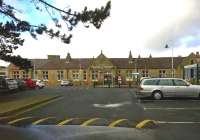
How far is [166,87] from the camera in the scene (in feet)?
120

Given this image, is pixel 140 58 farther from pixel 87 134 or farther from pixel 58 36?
pixel 87 134

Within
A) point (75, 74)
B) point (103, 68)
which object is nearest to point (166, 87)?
point (103, 68)

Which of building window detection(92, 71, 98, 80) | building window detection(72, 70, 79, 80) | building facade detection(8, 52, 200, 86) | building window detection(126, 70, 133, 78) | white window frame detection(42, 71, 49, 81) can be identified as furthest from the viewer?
white window frame detection(42, 71, 49, 81)

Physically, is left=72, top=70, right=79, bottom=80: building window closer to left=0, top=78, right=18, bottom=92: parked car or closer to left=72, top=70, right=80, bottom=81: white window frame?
left=72, top=70, right=80, bottom=81: white window frame

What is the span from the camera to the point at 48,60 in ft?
426

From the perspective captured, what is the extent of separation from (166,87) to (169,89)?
0.85 feet

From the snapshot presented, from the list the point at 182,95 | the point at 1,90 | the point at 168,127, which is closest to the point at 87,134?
the point at 168,127

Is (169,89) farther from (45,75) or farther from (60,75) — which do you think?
(45,75)

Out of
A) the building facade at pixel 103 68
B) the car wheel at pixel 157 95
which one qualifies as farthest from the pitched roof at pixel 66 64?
the car wheel at pixel 157 95

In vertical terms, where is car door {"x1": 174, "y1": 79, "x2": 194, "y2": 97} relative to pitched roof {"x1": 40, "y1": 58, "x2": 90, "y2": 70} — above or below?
below

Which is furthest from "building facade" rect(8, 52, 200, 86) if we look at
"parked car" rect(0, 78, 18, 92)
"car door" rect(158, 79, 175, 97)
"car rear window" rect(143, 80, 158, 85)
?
"car door" rect(158, 79, 175, 97)

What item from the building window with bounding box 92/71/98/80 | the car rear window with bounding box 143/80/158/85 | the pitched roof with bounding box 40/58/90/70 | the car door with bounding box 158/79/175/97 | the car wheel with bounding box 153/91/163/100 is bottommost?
the car wheel with bounding box 153/91/163/100

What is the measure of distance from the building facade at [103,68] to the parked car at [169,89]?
251ft

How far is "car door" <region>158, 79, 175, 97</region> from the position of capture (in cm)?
3655
